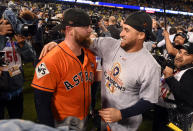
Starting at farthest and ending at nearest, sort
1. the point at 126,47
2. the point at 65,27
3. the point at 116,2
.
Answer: the point at 116,2
the point at 126,47
the point at 65,27

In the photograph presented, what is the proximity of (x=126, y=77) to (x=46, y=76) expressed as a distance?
67 centimetres

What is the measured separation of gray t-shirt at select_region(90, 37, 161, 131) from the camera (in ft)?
4.70

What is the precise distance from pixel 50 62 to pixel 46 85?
0.58ft

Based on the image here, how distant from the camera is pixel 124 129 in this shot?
163 cm

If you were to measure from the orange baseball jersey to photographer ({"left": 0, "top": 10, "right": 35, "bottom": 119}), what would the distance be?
84 centimetres

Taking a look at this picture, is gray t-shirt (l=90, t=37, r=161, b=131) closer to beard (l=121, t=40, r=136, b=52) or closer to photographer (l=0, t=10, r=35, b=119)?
beard (l=121, t=40, r=136, b=52)

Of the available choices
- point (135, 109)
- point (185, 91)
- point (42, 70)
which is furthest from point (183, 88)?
point (42, 70)

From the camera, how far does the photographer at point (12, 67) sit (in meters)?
1.94

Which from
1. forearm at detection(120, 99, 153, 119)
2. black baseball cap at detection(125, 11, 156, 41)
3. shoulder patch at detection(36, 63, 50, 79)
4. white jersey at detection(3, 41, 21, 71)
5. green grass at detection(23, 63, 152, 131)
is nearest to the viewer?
shoulder patch at detection(36, 63, 50, 79)

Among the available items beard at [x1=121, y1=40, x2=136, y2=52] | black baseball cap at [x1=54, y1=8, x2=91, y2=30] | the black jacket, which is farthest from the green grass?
black baseball cap at [x1=54, y1=8, x2=91, y2=30]

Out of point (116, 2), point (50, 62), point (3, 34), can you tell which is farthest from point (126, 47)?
point (116, 2)

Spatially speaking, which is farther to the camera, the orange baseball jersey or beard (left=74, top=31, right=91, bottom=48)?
beard (left=74, top=31, right=91, bottom=48)

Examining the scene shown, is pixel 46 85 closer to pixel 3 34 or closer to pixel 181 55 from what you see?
pixel 3 34

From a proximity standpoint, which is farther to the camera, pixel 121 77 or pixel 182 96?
pixel 182 96
